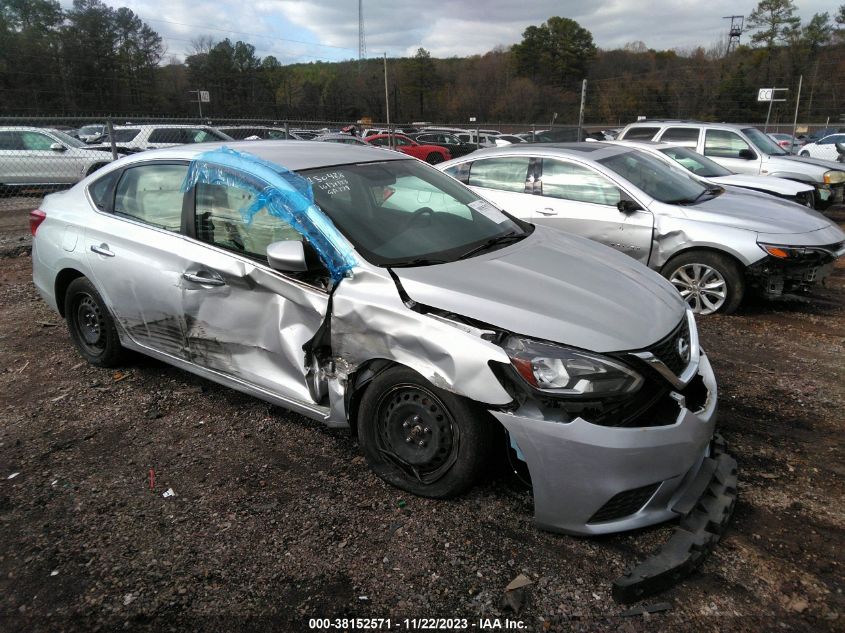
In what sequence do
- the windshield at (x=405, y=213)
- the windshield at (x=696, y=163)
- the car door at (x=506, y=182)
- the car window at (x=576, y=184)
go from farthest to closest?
the windshield at (x=696, y=163)
the car door at (x=506, y=182)
the car window at (x=576, y=184)
the windshield at (x=405, y=213)

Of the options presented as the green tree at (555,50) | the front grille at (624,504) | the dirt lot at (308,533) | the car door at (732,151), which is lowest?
the dirt lot at (308,533)

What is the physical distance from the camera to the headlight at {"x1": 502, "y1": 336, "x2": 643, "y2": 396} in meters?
2.41

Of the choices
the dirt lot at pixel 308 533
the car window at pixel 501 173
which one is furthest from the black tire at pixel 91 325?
the car window at pixel 501 173

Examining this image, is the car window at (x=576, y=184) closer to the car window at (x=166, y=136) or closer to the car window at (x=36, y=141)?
the car window at (x=36, y=141)

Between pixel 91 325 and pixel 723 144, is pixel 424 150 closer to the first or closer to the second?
pixel 723 144

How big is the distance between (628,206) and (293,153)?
3.53 metres

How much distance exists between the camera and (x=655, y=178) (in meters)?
6.19

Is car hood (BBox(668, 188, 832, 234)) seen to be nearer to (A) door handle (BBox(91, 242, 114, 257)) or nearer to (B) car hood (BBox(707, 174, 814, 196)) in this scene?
(B) car hood (BBox(707, 174, 814, 196))

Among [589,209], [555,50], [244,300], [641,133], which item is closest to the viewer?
[244,300]

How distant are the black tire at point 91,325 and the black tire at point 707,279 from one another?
191 inches

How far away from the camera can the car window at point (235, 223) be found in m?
3.19

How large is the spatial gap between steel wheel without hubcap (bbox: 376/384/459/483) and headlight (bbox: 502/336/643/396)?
46cm

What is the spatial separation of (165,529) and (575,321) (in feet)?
6.97

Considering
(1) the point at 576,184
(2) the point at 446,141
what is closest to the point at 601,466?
(1) the point at 576,184
